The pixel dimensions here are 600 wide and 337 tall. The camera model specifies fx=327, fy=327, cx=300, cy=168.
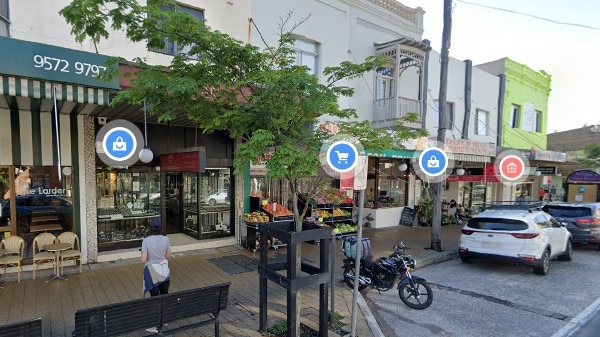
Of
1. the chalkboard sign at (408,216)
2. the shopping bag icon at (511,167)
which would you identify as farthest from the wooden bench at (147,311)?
the shopping bag icon at (511,167)

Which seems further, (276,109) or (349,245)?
(349,245)

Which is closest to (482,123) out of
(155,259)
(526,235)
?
(526,235)

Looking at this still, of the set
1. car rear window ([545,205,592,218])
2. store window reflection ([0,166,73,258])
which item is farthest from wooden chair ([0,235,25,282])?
car rear window ([545,205,592,218])

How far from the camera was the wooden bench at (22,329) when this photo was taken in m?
2.93

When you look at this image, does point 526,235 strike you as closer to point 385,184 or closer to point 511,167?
point 385,184

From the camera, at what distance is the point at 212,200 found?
33.1ft

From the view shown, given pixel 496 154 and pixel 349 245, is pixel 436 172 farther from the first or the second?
pixel 496 154

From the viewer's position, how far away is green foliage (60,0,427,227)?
3846 mm

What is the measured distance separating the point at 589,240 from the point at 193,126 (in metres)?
13.3

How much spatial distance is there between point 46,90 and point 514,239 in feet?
32.4

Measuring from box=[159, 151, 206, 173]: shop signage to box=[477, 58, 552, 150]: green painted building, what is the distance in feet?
59.6

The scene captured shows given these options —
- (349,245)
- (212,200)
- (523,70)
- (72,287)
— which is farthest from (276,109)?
(523,70)

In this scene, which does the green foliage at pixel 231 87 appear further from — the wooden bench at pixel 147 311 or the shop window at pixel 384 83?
the shop window at pixel 384 83

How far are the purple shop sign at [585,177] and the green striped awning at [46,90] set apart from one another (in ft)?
80.5
